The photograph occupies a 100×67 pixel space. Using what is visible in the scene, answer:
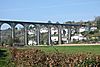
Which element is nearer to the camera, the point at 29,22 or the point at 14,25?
the point at 14,25

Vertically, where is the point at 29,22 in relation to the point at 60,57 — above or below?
above

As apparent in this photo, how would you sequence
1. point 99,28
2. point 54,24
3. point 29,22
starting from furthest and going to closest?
point 99,28 → point 54,24 → point 29,22

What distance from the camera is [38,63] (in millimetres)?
7574

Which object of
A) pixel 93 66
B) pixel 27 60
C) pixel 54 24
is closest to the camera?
pixel 93 66

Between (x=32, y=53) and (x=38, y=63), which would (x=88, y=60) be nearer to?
Result: (x=38, y=63)

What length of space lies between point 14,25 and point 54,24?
33080mm

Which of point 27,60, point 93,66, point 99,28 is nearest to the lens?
point 93,66

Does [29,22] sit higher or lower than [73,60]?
higher

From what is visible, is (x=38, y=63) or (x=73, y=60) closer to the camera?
(x=73, y=60)

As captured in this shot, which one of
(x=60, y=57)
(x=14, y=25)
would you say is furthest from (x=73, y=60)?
(x=14, y=25)

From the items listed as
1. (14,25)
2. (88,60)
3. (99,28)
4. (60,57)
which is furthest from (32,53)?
(99,28)

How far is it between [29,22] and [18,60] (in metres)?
102

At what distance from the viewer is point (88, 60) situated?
6434 mm

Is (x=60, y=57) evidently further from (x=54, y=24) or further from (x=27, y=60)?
(x=54, y=24)
